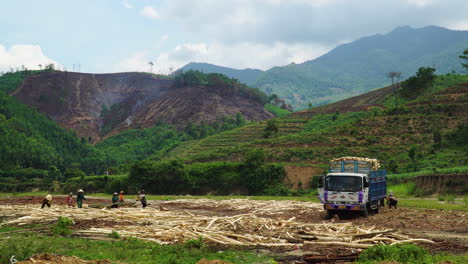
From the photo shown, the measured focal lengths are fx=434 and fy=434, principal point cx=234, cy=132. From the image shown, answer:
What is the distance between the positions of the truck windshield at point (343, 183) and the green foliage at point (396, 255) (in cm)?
1217

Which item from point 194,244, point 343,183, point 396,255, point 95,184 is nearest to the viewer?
point 396,255

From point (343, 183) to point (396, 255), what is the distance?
13063 mm

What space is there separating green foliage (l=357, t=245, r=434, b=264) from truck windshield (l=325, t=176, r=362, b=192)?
479 inches

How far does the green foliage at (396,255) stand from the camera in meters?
12.5

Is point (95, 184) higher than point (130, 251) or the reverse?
the reverse

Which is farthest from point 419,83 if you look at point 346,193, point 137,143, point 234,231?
point 137,143

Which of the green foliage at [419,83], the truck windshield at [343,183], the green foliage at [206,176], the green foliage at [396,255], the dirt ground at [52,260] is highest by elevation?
the green foliage at [419,83]

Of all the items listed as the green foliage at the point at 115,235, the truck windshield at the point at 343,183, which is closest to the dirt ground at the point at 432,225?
the truck windshield at the point at 343,183

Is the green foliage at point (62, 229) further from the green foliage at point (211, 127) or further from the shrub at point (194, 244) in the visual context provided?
the green foliage at point (211, 127)

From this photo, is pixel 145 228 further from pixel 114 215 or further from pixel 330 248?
pixel 330 248

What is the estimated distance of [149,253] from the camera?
14414mm

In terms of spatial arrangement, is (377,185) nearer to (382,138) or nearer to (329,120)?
(382,138)

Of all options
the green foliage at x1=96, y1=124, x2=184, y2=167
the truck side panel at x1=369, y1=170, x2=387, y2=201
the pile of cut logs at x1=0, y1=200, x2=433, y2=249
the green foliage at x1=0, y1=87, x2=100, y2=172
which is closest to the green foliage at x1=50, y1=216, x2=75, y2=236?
the pile of cut logs at x1=0, y1=200, x2=433, y2=249

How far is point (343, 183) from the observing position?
25.7 metres
